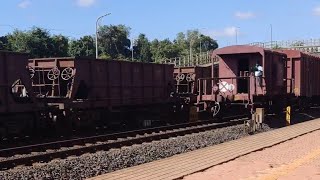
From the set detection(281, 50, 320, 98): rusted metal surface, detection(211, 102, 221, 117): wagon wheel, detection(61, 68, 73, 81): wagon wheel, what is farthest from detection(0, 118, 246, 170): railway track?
detection(281, 50, 320, 98): rusted metal surface

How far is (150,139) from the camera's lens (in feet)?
46.9

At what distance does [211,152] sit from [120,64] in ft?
31.2

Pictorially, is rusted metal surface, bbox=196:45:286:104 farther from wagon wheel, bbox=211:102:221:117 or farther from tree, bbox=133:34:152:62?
tree, bbox=133:34:152:62

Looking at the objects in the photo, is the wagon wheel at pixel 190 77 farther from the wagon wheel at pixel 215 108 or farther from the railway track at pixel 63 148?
the railway track at pixel 63 148

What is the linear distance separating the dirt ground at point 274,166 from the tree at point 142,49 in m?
114

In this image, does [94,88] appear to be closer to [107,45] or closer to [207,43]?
[107,45]

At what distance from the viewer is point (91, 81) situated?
18094 mm

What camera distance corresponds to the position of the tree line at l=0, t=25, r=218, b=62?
60.9 meters

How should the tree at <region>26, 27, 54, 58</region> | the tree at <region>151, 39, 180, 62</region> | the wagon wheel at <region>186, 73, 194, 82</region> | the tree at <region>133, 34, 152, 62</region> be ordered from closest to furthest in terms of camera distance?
the wagon wheel at <region>186, 73, 194, 82</region> < the tree at <region>26, 27, 54, 58</region> < the tree at <region>151, 39, 180, 62</region> < the tree at <region>133, 34, 152, 62</region>

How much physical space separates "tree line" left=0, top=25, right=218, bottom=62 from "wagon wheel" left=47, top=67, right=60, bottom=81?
39790 millimetres

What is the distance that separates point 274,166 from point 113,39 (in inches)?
4644

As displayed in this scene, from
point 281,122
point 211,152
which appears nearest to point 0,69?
point 211,152

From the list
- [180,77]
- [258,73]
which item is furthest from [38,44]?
[258,73]

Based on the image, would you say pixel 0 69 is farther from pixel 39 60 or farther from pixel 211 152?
pixel 211 152
